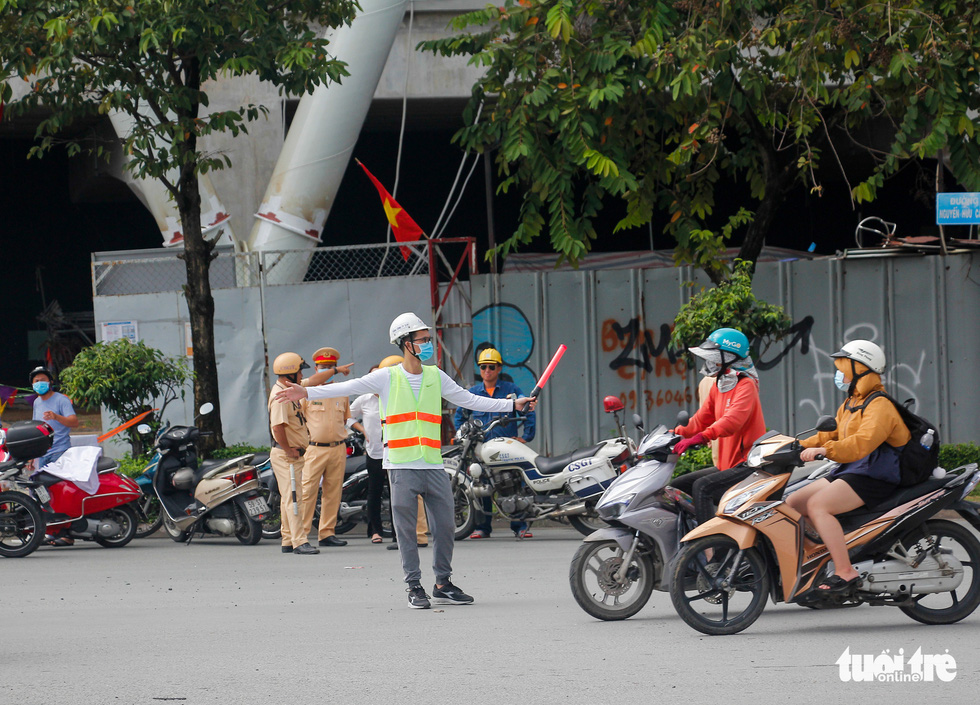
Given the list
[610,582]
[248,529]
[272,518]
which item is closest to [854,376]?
[610,582]

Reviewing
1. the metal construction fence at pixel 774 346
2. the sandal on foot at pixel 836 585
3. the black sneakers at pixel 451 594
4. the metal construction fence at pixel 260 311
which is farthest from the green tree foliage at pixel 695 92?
the sandal on foot at pixel 836 585

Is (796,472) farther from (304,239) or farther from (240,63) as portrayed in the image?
(304,239)

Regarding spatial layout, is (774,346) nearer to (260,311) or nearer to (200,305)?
(260,311)

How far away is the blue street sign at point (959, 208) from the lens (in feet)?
40.1

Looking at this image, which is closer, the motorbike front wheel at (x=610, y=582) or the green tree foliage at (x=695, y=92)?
the motorbike front wheel at (x=610, y=582)

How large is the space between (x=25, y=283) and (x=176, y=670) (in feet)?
68.2

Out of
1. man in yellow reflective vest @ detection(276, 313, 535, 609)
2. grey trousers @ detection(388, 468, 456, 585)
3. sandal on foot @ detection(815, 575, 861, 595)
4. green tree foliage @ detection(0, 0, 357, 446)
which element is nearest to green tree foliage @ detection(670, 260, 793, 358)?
green tree foliage @ detection(0, 0, 357, 446)

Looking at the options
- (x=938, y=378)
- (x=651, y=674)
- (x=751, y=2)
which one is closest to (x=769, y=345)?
(x=938, y=378)

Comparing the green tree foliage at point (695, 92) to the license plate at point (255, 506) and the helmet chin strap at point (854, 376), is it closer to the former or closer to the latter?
the license plate at point (255, 506)

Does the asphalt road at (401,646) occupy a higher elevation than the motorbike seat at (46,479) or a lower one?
lower

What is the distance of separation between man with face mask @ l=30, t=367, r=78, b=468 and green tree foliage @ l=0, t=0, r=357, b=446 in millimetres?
1710

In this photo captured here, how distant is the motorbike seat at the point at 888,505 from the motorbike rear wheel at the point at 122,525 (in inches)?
296

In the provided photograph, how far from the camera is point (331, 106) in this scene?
1633cm

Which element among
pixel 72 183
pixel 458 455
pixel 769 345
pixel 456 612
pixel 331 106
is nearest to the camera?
pixel 456 612
